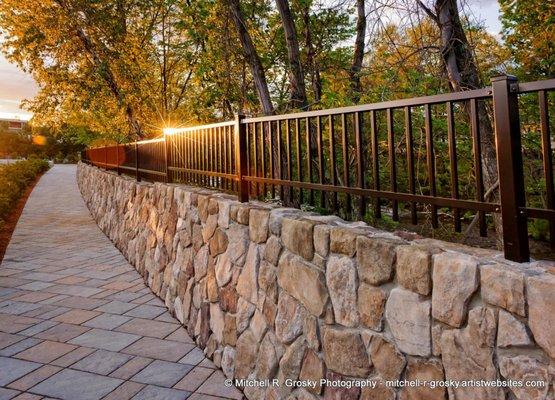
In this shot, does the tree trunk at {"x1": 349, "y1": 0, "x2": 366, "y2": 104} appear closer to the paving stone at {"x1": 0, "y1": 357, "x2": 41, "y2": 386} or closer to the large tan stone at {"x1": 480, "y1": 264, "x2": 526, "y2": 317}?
the large tan stone at {"x1": 480, "y1": 264, "x2": 526, "y2": 317}

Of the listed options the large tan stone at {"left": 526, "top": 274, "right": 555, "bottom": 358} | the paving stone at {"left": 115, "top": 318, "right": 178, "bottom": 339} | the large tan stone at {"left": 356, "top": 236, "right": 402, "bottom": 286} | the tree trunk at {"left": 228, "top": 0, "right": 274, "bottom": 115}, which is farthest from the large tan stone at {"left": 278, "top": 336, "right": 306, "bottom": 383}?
the tree trunk at {"left": 228, "top": 0, "right": 274, "bottom": 115}

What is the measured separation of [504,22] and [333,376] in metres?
13.1

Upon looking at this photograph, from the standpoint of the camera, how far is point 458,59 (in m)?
4.13

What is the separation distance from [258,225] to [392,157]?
3.79 feet

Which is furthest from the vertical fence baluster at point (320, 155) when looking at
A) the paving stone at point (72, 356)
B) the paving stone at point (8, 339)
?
the paving stone at point (8, 339)

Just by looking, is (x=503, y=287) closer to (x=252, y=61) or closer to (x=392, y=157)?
(x=392, y=157)

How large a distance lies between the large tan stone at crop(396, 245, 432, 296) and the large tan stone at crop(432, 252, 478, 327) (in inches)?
1.4

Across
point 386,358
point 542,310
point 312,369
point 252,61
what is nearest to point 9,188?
point 252,61

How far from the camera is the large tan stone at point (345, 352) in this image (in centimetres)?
204

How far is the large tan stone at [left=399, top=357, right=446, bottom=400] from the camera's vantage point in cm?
165

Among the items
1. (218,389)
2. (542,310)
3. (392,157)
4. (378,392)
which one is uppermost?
(392,157)

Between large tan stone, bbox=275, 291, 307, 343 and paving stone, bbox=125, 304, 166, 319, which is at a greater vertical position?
large tan stone, bbox=275, 291, 307, 343

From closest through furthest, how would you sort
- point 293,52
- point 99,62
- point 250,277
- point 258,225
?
point 258,225 → point 250,277 → point 293,52 → point 99,62

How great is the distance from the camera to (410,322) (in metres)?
1.76
